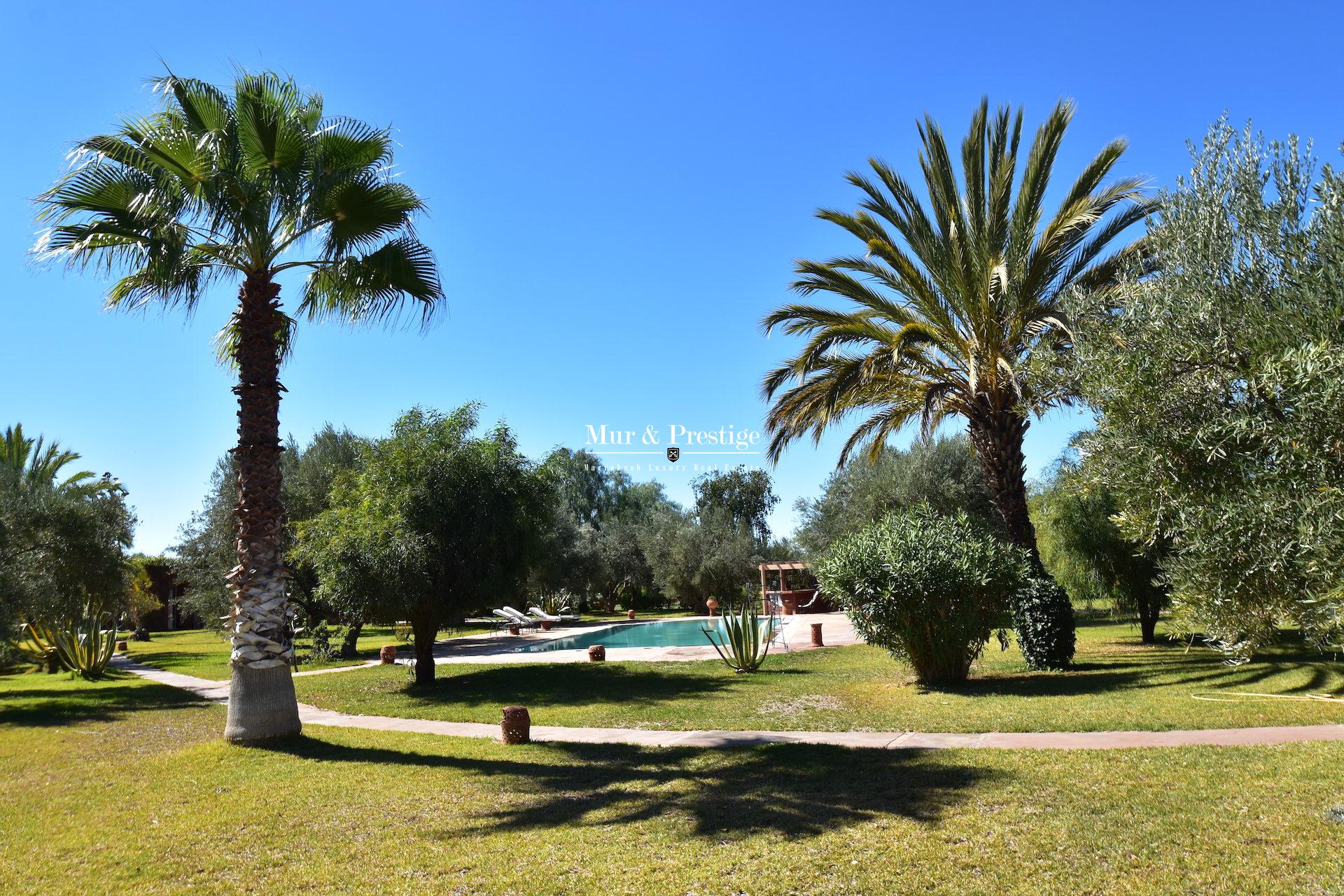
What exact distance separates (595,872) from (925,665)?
827cm

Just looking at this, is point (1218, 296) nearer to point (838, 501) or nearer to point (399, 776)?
point (399, 776)

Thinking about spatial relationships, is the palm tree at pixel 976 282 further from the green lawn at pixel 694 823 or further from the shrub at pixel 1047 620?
the green lawn at pixel 694 823

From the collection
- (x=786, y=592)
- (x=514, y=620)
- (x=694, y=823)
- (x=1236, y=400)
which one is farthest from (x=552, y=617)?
(x=1236, y=400)

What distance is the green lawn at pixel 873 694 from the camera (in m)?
9.20

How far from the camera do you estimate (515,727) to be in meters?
10.0

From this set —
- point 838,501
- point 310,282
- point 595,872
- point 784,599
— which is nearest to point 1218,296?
point 595,872

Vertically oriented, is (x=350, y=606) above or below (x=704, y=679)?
above

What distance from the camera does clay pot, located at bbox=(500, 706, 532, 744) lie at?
394 inches

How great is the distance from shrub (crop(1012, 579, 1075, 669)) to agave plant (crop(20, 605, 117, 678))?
21.8 metres

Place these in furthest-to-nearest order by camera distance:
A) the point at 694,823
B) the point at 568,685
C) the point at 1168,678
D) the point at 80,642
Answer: the point at 80,642
the point at 568,685
the point at 1168,678
the point at 694,823

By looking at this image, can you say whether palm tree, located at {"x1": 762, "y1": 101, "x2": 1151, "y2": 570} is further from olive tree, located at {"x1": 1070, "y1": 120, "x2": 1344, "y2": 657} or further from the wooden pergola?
the wooden pergola

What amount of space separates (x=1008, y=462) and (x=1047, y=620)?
2637 mm

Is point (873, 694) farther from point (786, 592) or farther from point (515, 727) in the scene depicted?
point (786, 592)

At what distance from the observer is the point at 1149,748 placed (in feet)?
24.3
